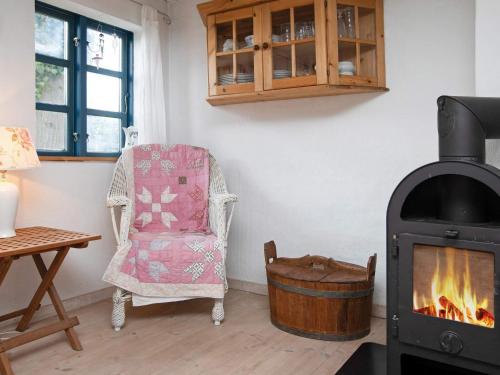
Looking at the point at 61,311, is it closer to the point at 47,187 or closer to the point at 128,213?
the point at 128,213

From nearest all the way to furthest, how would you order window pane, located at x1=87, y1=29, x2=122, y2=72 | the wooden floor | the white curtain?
the wooden floor < window pane, located at x1=87, y1=29, x2=122, y2=72 < the white curtain

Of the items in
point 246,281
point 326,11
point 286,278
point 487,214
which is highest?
point 326,11

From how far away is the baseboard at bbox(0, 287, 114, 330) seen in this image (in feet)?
8.38

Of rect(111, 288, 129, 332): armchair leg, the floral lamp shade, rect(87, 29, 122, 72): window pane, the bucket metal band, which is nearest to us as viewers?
the floral lamp shade

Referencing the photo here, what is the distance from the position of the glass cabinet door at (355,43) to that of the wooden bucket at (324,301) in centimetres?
109

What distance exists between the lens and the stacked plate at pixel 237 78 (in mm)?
2773

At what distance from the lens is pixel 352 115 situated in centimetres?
270

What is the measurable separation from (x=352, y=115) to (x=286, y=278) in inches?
45.6

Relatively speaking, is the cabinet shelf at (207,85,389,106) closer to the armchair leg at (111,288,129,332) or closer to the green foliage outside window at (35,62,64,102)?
the green foliage outside window at (35,62,64,102)

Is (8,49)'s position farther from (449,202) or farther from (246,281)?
(449,202)

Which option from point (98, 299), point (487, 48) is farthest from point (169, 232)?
point (487, 48)

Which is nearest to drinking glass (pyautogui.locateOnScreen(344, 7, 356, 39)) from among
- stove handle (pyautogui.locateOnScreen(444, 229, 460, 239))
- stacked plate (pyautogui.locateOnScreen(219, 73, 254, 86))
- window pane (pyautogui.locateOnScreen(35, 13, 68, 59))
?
stacked plate (pyautogui.locateOnScreen(219, 73, 254, 86))

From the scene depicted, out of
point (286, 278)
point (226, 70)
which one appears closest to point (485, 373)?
point (286, 278)

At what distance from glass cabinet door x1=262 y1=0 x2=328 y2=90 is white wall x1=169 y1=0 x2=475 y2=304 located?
0.35 meters
